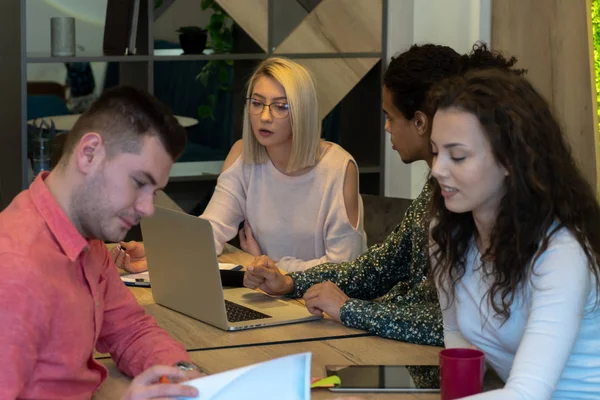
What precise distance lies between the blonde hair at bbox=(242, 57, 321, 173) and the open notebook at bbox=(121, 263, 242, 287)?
0.52m

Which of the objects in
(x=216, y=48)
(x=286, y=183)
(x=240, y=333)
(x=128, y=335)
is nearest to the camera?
(x=128, y=335)

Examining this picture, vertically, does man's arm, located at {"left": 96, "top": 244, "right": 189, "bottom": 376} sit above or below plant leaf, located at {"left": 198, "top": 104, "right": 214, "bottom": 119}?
below

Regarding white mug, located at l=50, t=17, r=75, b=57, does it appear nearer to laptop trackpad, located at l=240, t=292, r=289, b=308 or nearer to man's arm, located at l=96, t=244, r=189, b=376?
laptop trackpad, located at l=240, t=292, r=289, b=308

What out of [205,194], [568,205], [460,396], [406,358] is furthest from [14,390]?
[205,194]

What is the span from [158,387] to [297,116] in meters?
1.74

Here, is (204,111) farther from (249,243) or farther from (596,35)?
(596,35)

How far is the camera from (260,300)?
8.08 feet

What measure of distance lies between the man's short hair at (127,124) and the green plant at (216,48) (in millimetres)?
2768

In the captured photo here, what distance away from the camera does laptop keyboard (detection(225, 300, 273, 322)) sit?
2.27m

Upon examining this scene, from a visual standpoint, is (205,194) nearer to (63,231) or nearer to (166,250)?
(166,250)

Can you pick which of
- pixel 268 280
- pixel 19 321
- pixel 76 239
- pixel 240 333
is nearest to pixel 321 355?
pixel 240 333

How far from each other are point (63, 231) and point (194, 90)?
9.96 feet

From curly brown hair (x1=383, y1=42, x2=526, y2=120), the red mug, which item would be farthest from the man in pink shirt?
curly brown hair (x1=383, y1=42, x2=526, y2=120)

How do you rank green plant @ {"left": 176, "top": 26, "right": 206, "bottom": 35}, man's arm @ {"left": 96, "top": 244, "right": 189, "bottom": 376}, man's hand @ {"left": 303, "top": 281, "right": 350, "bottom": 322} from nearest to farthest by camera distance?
man's arm @ {"left": 96, "top": 244, "right": 189, "bottom": 376} < man's hand @ {"left": 303, "top": 281, "right": 350, "bottom": 322} < green plant @ {"left": 176, "top": 26, "right": 206, "bottom": 35}
